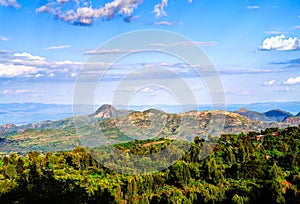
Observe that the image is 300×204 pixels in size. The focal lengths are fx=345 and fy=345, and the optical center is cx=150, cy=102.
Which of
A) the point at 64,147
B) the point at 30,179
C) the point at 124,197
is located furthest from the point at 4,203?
the point at 64,147

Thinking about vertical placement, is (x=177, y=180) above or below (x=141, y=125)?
below

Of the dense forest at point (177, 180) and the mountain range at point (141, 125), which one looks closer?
the mountain range at point (141, 125)

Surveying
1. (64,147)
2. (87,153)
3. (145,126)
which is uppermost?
(145,126)

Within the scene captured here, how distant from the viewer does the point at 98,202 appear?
27.0m

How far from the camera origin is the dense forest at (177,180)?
28.0m

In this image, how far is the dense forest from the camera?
28031 millimetres

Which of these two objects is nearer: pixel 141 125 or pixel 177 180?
pixel 141 125

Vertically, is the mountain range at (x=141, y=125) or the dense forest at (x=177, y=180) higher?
the mountain range at (x=141, y=125)

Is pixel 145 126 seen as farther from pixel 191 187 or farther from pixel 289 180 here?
pixel 289 180

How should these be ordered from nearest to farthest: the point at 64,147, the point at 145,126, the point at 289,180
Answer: the point at 289,180 → the point at 145,126 → the point at 64,147

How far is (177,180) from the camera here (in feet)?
123

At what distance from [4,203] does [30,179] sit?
218 inches

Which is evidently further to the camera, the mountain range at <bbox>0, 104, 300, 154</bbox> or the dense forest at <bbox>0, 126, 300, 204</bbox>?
the dense forest at <bbox>0, 126, 300, 204</bbox>

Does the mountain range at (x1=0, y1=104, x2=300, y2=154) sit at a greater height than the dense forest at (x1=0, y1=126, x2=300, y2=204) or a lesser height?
greater
